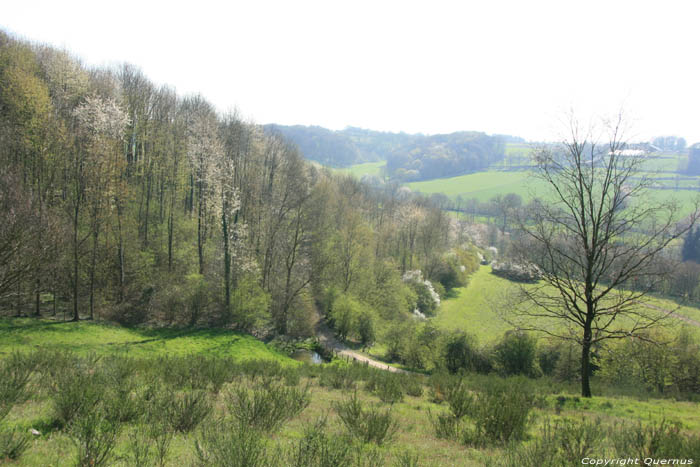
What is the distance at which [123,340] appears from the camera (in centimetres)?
1975

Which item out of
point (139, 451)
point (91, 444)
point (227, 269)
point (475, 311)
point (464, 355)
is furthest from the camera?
point (475, 311)

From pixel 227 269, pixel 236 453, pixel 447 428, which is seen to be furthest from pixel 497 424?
pixel 227 269

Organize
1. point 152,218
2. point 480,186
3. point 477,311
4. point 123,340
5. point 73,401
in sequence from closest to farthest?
1. point 73,401
2. point 123,340
3. point 152,218
4. point 477,311
5. point 480,186

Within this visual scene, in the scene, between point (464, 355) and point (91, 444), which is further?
point (464, 355)

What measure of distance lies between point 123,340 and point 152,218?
15640 mm

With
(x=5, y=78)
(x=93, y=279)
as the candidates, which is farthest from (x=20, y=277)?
(x=5, y=78)

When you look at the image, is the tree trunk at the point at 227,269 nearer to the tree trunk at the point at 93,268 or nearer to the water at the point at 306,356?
the water at the point at 306,356

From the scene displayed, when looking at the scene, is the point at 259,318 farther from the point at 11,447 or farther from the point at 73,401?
the point at 11,447

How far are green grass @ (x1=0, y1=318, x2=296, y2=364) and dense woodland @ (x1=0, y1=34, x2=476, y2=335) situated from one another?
6.44 ft

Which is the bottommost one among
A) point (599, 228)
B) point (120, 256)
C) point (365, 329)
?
point (365, 329)

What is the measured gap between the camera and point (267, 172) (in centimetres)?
4316

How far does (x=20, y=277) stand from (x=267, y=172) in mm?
31303

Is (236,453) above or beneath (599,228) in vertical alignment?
beneath

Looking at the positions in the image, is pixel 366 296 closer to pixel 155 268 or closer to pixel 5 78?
pixel 155 268
